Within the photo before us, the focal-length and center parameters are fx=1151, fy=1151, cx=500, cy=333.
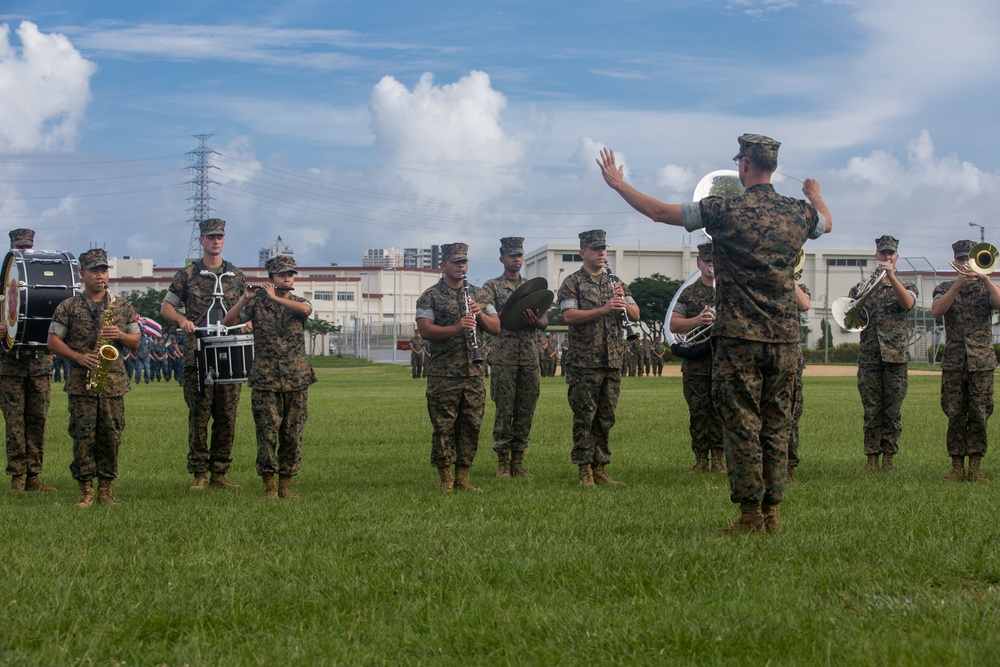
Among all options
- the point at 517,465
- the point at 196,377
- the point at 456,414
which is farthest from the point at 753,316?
the point at 196,377

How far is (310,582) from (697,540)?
2.45 metres

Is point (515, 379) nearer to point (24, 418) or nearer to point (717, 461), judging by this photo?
point (717, 461)

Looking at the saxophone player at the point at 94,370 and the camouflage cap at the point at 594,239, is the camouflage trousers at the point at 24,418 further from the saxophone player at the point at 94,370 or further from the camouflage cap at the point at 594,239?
the camouflage cap at the point at 594,239

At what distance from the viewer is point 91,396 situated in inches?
398

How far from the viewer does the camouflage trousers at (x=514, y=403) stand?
12586 millimetres

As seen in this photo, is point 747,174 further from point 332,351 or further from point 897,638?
point 332,351

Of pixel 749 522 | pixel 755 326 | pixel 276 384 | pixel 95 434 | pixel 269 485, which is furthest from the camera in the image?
pixel 269 485

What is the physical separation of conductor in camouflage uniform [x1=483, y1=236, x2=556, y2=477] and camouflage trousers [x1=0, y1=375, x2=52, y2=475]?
4770mm

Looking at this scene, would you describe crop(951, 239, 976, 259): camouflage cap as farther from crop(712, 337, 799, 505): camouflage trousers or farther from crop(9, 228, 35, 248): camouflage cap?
crop(9, 228, 35, 248): camouflage cap

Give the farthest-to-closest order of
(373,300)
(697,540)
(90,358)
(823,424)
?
(373,300) → (823,424) → (90,358) → (697,540)

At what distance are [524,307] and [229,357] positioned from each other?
3.24 metres

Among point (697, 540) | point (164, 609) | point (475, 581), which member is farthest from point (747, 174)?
point (164, 609)

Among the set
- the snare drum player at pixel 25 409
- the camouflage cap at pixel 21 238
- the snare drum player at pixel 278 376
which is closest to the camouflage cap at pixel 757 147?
the snare drum player at pixel 278 376

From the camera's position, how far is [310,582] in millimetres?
6301
